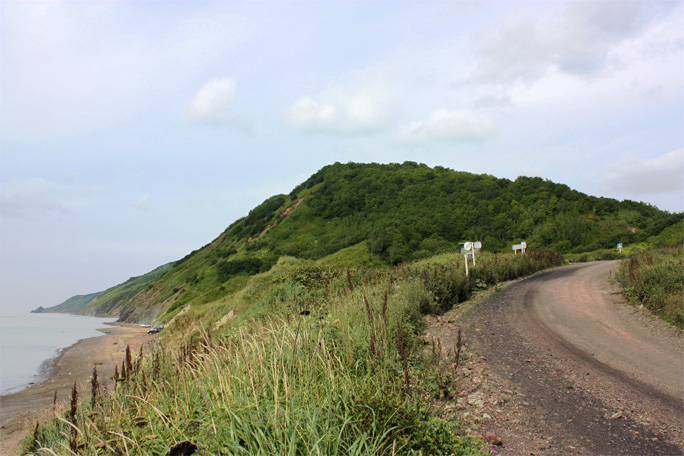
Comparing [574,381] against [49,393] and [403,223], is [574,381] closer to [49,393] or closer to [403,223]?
[49,393]

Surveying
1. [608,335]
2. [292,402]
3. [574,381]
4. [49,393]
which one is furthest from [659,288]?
[49,393]

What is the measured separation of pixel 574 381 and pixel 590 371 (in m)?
0.64

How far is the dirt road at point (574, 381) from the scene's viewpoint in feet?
14.6

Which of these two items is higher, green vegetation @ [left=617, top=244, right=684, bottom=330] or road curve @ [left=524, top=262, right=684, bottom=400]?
green vegetation @ [left=617, top=244, right=684, bottom=330]

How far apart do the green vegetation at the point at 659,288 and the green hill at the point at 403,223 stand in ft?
94.4

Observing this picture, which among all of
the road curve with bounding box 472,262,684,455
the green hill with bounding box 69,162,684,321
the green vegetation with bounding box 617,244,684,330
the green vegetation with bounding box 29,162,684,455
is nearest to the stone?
the road curve with bounding box 472,262,684,455

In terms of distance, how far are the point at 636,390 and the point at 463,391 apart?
2293 millimetres

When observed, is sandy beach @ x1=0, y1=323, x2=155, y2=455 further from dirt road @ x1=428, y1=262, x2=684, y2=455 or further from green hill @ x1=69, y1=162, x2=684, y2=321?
green hill @ x1=69, y1=162, x2=684, y2=321

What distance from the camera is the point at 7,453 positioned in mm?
9547

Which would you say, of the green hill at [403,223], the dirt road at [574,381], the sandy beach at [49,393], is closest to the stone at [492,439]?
the dirt road at [574,381]

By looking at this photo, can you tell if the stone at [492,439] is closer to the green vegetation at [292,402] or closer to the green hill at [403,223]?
the green vegetation at [292,402]

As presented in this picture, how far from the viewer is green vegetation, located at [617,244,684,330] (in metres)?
9.78

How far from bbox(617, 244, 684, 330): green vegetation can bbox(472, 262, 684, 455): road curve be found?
0.36m

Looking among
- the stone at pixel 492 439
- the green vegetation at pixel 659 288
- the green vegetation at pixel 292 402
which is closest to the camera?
the green vegetation at pixel 292 402
